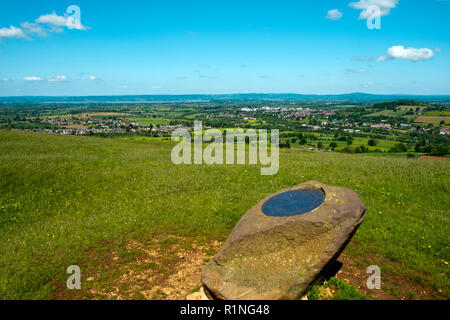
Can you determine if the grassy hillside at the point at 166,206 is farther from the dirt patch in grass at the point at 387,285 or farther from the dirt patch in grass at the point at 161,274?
the dirt patch in grass at the point at 161,274

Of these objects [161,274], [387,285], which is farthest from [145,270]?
[387,285]

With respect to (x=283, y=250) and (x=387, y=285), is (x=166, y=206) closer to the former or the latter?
(x=283, y=250)

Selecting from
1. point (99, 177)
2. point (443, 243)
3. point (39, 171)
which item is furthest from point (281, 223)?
point (39, 171)

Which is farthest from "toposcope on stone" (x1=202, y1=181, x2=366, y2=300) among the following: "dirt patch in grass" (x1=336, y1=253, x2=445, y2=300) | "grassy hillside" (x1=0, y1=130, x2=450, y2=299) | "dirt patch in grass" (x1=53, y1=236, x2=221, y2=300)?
"grassy hillside" (x1=0, y1=130, x2=450, y2=299)

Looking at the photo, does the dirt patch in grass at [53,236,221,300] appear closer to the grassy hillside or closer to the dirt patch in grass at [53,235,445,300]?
the dirt patch in grass at [53,235,445,300]

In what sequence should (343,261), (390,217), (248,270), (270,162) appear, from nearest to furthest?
(248,270) → (343,261) → (390,217) → (270,162)

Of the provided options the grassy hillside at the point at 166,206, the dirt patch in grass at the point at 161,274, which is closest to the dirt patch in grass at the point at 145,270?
the dirt patch in grass at the point at 161,274
